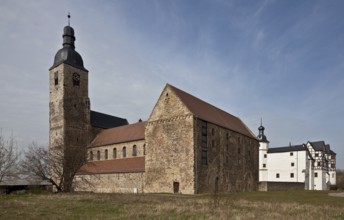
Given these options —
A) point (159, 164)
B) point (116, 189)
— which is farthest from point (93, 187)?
point (159, 164)

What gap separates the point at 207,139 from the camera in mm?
38281

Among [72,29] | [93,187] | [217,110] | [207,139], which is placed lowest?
[93,187]

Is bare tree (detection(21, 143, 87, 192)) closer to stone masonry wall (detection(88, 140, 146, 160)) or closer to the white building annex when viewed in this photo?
stone masonry wall (detection(88, 140, 146, 160))

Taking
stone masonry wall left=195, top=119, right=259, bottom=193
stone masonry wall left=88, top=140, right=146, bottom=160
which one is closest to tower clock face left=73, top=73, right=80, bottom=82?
stone masonry wall left=88, top=140, right=146, bottom=160

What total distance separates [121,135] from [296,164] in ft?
140

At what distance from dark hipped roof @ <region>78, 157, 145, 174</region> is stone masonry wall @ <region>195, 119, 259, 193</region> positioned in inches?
323

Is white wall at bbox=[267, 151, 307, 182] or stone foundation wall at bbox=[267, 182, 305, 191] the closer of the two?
stone foundation wall at bbox=[267, 182, 305, 191]

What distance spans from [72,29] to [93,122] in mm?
16411

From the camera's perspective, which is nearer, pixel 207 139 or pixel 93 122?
pixel 207 139

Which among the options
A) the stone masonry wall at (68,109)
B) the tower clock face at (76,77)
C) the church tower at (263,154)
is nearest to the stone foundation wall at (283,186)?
the church tower at (263,154)

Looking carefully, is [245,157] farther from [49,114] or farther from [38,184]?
[49,114]

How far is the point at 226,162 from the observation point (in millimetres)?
42094

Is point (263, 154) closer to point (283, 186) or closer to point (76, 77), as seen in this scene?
point (283, 186)

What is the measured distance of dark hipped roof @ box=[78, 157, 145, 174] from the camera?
1664 inches
